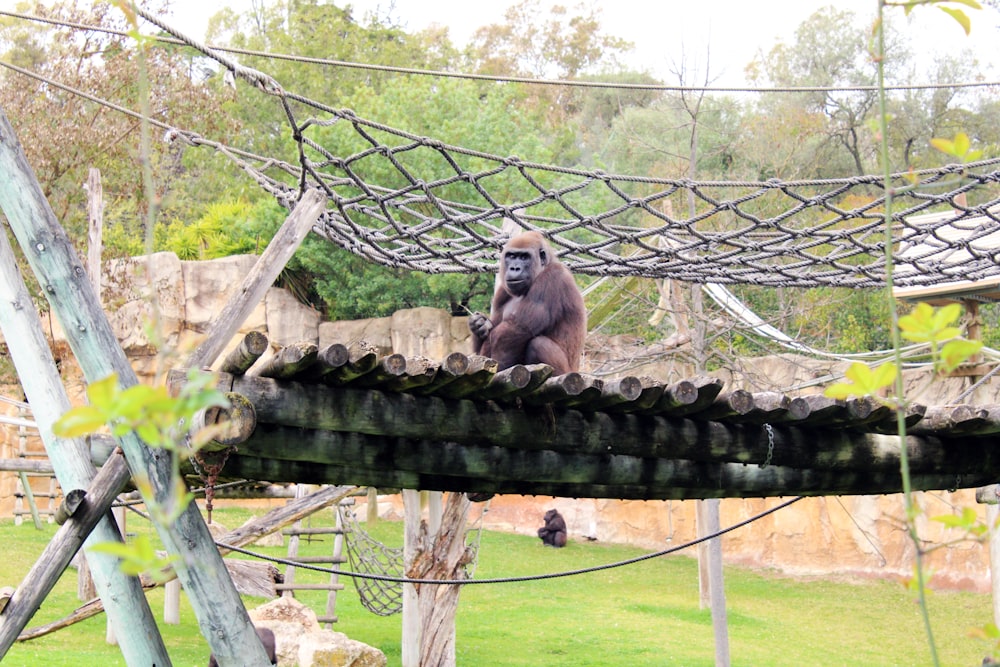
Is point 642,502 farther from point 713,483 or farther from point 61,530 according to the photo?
point 61,530

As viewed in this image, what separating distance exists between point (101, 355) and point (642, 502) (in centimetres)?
1316

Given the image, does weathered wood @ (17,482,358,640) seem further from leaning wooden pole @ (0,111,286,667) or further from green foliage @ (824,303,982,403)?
green foliage @ (824,303,982,403)

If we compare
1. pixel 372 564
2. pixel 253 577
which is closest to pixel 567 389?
pixel 253 577

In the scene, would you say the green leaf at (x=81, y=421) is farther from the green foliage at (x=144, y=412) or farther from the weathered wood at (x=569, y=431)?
the weathered wood at (x=569, y=431)

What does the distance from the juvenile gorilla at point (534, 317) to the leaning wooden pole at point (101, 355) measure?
70.9 inches

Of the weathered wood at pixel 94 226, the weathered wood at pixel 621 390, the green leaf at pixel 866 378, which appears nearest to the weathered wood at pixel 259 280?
the weathered wood at pixel 621 390

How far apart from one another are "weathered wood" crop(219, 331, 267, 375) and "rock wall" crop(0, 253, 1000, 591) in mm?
6988

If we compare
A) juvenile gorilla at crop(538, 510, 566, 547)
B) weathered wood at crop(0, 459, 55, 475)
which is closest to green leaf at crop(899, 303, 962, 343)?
weathered wood at crop(0, 459, 55, 475)

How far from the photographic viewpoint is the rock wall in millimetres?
11742

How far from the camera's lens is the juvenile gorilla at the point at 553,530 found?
15.1 metres

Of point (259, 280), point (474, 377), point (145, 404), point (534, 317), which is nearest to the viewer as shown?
point (145, 404)

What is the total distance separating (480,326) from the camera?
4.67 metres

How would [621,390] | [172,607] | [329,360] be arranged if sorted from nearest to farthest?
[329,360] → [621,390] → [172,607]

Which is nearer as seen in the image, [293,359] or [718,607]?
[293,359]
